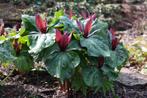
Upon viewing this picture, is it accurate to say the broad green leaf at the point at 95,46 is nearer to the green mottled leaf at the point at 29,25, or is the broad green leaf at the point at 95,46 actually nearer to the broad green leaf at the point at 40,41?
the broad green leaf at the point at 40,41

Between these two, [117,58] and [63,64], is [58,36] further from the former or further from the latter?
[117,58]

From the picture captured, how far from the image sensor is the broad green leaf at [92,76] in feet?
12.4

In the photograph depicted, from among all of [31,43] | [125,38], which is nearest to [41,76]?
[31,43]

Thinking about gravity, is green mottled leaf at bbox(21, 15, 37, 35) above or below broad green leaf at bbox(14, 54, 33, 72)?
above

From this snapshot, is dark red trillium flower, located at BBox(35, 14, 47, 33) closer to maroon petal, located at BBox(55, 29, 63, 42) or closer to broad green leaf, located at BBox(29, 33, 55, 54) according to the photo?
broad green leaf, located at BBox(29, 33, 55, 54)

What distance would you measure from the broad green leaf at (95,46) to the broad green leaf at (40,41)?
1.05 feet

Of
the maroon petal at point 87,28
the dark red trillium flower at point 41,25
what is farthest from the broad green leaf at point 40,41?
the maroon petal at point 87,28

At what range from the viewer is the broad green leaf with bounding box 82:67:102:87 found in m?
3.79

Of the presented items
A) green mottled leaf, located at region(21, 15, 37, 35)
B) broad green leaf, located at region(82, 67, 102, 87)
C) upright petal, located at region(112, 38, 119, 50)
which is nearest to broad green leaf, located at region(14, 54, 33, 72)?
green mottled leaf, located at region(21, 15, 37, 35)

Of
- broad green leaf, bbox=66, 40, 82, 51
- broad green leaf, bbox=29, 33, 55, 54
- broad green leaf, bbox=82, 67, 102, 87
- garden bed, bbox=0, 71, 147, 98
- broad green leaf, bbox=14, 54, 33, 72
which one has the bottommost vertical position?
garden bed, bbox=0, 71, 147, 98

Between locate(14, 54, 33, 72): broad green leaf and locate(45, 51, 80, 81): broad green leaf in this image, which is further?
locate(14, 54, 33, 72): broad green leaf

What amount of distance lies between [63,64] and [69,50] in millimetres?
187

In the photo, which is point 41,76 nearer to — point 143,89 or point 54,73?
point 54,73

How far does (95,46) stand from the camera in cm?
379
